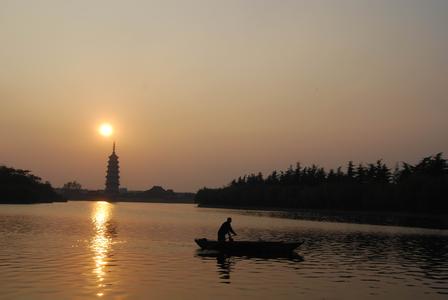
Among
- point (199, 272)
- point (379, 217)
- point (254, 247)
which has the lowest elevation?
point (199, 272)

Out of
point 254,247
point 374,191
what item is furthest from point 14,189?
point 254,247

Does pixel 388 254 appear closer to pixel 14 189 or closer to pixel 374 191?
pixel 374 191

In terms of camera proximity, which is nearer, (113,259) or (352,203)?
(113,259)

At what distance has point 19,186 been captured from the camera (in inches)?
7279

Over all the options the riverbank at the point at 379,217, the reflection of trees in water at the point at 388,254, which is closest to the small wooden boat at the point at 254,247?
the reflection of trees in water at the point at 388,254

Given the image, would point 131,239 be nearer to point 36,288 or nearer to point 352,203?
point 36,288

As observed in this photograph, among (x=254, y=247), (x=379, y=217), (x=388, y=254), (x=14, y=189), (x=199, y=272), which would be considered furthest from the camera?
(x=14, y=189)

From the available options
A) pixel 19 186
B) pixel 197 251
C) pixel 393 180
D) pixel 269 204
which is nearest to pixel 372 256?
pixel 197 251

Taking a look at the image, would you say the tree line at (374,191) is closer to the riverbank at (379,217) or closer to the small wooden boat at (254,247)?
the riverbank at (379,217)

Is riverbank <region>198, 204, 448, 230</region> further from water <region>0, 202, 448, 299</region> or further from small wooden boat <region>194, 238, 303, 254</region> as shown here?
small wooden boat <region>194, 238, 303, 254</region>

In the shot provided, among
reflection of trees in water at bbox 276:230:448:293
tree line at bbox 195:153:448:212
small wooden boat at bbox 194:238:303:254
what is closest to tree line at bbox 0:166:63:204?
tree line at bbox 195:153:448:212

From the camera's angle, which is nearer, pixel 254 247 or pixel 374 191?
pixel 254 247

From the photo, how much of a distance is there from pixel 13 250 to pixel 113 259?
7.82 metres

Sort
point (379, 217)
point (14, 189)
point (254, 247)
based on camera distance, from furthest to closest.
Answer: point (14, 189) < point (379, 217) < point (254, 247)
